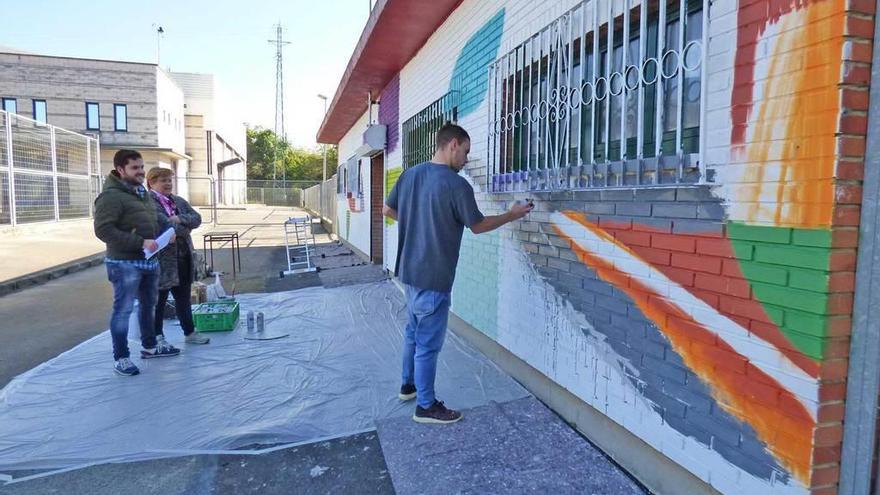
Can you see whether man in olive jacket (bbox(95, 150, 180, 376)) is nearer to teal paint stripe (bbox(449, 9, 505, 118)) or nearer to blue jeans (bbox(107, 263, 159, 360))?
blue jeans (bbox(107, 263, 159, 360))

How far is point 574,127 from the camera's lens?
127 inches

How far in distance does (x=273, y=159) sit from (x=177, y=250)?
216 feet

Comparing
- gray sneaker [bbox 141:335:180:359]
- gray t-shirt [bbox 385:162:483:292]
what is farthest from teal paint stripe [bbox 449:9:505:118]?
gray sneaker [bbox 141:335:180:359]

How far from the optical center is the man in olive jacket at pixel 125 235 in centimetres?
388

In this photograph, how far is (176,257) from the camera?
189 inches

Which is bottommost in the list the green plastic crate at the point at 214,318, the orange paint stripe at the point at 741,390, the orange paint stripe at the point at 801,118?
the green plastic crate at the point at 214,318

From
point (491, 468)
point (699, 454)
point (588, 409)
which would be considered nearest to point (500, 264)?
point (588, 409)

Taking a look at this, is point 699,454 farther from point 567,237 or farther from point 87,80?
point 87,80

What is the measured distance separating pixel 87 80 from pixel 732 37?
1241 inches

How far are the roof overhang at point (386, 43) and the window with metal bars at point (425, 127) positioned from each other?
0.93 meters

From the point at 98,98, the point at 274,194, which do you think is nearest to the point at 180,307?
the point at 98,98

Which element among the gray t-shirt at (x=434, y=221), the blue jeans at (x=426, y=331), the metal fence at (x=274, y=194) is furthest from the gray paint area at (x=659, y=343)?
the metal fence at (x=274, y=194)

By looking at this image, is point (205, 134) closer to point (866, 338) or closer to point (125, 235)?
point (125, 235)

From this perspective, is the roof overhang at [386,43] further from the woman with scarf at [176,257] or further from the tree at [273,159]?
the tree at [273,159]
